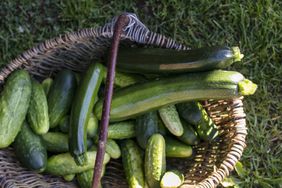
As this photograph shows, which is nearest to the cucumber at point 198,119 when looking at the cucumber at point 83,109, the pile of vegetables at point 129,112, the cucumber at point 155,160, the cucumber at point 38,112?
the pile of vegetables at point 129,112

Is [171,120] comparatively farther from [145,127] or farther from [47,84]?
[47,84]

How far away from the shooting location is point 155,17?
211 cm

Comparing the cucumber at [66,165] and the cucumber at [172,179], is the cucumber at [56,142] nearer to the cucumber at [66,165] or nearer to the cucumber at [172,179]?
the cucumber at [66,165]

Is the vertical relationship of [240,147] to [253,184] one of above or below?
above

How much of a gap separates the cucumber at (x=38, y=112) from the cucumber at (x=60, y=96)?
29mm

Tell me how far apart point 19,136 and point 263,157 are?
0.87 metres

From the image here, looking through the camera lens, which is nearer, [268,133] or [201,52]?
[201,52]

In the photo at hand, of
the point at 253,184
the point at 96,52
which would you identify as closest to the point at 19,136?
the point at 96,52

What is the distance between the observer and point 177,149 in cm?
176

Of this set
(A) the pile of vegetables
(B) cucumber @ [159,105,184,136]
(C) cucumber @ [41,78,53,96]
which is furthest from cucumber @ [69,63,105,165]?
(B) cucumber @ [159,105,184,136]

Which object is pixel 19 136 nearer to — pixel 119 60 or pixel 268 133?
pixel 119 60

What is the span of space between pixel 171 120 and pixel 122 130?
16cm

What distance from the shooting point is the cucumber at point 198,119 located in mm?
1748

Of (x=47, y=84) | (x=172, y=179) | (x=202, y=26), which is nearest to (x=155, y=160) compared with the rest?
(x=172, y=179)
